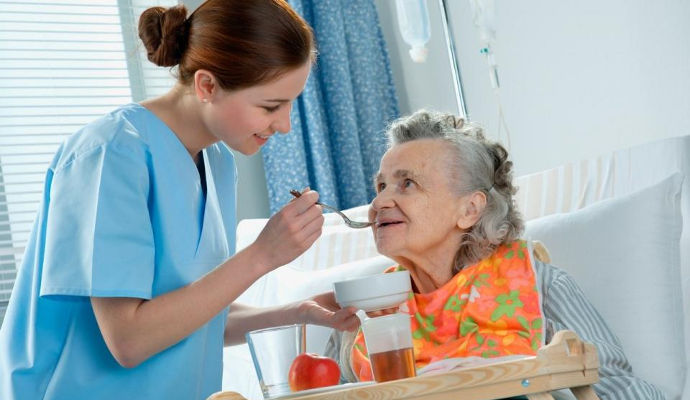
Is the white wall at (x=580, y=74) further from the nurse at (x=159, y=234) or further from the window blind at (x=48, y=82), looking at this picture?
the window blind at (x=48, y=82)

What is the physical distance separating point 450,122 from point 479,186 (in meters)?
0.17

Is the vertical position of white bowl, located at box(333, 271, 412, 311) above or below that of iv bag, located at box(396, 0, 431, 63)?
below

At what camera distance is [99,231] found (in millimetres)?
1508

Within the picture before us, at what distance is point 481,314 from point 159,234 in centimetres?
65

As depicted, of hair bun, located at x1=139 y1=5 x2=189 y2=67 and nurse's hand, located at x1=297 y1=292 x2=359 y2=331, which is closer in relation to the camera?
nurse's hand, located at x1=297 y1=292 x2=359 y2=331

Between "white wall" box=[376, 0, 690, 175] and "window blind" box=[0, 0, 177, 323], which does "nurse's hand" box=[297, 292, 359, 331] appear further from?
"window blind" box=[0, 0, 177, 323]

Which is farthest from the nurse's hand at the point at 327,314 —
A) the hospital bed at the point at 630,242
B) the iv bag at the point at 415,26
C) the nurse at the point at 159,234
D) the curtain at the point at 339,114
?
the curtain at the point at 339,114

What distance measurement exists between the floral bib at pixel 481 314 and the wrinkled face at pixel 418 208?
0.09m

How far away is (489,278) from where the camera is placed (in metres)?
1.77

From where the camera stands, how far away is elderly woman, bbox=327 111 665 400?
66.0 inches

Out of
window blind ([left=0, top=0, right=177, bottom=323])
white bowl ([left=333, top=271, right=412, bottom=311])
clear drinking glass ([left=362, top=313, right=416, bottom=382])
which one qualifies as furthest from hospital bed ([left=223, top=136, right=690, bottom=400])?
window blind ([left=0, top=0, right=177, bottom=323])

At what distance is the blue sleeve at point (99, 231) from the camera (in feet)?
4.91

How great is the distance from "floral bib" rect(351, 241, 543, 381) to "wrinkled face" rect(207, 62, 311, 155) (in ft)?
1.60

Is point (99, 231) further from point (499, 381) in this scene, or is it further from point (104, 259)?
point (499, 381)
